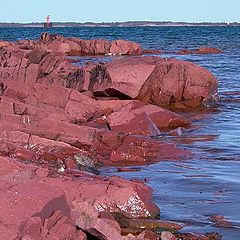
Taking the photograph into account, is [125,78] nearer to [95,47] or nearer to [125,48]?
[125,48]

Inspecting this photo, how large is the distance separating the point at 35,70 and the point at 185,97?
473 cm

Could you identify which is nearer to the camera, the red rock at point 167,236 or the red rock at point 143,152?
the red rock at point 167,236

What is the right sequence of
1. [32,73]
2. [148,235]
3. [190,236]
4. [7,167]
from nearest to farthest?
[148,235] → [190,236] → [7,167] → [32,73]

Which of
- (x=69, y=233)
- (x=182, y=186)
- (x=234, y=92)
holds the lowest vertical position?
(x=234, y=92)

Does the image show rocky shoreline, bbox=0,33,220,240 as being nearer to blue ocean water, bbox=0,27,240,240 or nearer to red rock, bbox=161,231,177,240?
red rock, bbox=161,231,177,240

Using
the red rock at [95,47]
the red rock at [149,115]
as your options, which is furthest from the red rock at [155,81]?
the red rock at [95,47]

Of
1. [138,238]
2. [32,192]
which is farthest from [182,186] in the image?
[32,192]

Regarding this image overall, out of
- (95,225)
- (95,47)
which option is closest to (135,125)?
(95,225)

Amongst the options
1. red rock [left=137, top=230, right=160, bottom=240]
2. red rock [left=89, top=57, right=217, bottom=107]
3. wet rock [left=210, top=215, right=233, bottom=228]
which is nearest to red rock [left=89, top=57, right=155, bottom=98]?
red rock [left=89, top=57, right=217, bottom=107]

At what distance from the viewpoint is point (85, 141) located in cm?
1276

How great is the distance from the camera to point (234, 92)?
1006 inches

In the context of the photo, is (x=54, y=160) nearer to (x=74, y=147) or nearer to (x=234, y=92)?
(x=74, y=147)

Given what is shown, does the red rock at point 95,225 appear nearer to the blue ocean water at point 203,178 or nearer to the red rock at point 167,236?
the red rock at point 167,236

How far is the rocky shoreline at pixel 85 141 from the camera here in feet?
22.4
